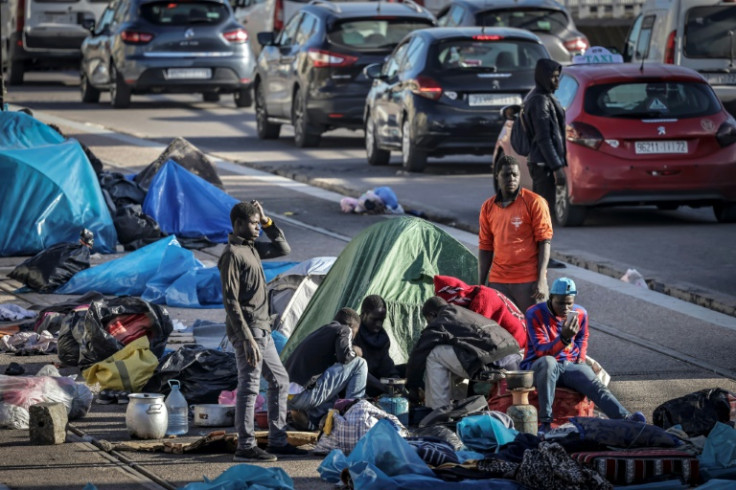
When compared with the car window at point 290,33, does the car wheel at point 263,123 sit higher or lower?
lower

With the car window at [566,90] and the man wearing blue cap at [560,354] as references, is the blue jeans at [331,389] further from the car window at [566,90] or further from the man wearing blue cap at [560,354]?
the car window at [566,90]

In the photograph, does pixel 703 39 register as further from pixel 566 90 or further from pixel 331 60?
pixel 566 90

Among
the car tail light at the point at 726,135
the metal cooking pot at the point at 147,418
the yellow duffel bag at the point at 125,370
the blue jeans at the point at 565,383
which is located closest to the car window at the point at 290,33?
the car tail light at the point at 726,135

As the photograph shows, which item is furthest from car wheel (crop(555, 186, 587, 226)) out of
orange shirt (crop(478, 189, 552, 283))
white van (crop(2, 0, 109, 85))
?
white van (crop(2, 0, 109, 85))

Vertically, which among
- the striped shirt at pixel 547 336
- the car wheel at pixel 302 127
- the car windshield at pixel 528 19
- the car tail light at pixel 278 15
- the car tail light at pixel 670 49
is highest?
the striped shirt at pixel 547 336

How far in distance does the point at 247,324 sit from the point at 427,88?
36.5 ft

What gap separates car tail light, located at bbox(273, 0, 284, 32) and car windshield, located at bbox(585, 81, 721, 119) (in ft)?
62.9

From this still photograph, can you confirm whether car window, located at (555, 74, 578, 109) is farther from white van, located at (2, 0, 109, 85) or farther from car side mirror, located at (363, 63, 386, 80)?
white van, located at (2, 0, 109, 85)

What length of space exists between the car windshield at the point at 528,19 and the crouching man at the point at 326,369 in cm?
1570

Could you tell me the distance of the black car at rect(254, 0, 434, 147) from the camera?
21.9 m

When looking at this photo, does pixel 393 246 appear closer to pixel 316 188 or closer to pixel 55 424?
pixel 55 424

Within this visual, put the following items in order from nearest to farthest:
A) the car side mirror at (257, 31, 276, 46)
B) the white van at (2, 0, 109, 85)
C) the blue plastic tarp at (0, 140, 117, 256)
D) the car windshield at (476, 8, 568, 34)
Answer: the blue plastic tarp at (0, 140, 117, 256)
the car side mirror at (257, 31, 276, 46)
the car windshield at (476, 8, 568, 34)
the white van at (2, 0, 109, 85)

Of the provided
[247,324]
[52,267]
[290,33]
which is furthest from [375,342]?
[290,33]

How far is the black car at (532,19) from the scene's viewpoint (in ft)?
81.0
